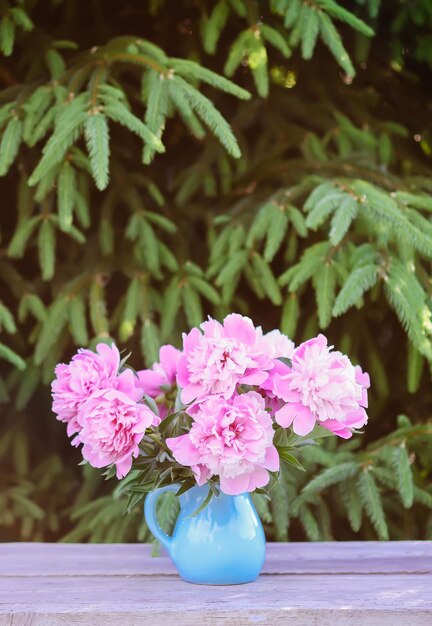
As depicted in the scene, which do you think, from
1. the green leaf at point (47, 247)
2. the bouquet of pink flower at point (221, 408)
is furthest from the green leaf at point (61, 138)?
the bouquet of pink flower at point (221, 408)

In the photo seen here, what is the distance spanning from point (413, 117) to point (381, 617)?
4.40 feet

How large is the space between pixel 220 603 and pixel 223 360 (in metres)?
0.26

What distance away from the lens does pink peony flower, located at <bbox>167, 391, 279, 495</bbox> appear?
2.71 feet

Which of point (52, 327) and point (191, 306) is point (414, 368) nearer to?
point (191, 306)

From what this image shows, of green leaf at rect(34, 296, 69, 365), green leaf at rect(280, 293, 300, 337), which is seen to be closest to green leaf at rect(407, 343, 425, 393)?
green leaf at rect(280, 293, 300, 337)

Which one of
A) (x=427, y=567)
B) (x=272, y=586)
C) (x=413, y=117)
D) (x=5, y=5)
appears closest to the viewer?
(x=272, y=586)

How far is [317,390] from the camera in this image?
85 centimetres

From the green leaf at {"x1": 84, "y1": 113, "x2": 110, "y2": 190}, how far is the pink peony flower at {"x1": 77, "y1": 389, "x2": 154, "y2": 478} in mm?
486

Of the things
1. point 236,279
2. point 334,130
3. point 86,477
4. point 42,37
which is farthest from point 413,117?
point 86,477


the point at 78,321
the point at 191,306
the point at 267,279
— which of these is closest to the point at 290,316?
the point at 267,279

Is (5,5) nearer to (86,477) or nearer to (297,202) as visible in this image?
(297,202)

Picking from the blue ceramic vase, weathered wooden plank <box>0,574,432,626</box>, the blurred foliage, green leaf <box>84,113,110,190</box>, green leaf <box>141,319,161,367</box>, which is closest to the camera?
weathered wooden plank <box>0,574,432,626</box>

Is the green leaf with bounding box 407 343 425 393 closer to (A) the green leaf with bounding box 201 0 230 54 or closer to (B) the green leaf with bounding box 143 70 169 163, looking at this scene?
(B) the green leaf with bounding box 143 70 169 163

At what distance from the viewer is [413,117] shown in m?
1.86
